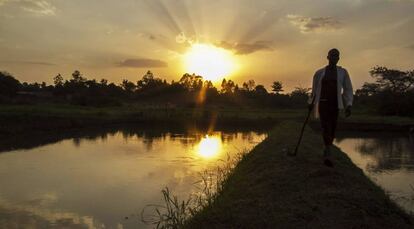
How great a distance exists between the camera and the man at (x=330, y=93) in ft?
24.2

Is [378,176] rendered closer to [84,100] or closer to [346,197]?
[346,197]

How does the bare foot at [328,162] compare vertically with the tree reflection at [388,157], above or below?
above

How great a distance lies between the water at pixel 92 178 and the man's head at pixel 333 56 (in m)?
4.44

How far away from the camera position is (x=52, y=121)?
33906mm

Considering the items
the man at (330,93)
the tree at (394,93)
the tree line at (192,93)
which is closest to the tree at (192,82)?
the tree line at (192,93)

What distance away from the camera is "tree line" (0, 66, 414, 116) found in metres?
55.8

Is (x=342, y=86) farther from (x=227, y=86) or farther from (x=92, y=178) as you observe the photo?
(x=227, y=86)

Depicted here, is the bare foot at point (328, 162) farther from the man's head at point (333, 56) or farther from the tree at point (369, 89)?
the tree at point (369, 89)

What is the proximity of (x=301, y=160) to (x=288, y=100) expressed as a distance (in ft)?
228

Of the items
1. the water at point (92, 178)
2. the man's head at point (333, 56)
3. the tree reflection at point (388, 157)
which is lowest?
the water at point (92, 178)

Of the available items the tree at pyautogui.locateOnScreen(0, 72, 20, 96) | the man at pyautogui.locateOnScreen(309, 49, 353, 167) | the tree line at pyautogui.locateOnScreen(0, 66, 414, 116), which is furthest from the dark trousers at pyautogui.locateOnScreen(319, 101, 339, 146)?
the tree at pyautogui.locateOnScreen(0, 72, 20, 96)

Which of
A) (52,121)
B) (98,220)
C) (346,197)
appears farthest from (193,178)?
(52,121)

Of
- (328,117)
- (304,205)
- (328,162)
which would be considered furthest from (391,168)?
(304,205)

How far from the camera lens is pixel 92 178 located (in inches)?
542
